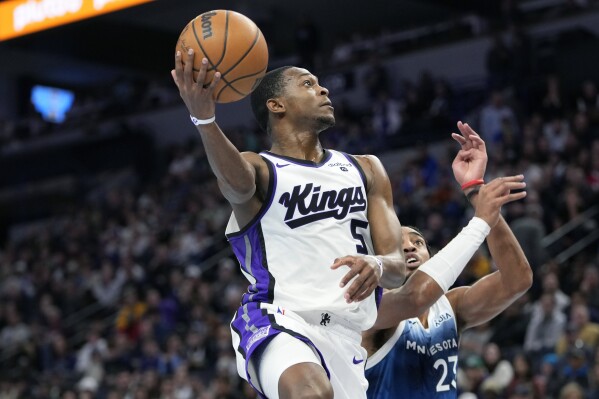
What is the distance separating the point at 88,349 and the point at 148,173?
900 cm

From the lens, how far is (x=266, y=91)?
5621 millimetres

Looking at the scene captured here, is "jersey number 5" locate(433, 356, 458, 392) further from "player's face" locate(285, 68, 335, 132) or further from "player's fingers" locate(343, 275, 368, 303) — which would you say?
"player's face" locate(285, 68, 335, 132)

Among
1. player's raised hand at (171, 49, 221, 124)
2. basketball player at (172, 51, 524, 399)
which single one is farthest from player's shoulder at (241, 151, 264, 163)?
player's raised hand at (171, 49, 221, 124)

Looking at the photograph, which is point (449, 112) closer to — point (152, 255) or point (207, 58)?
point (152, 255)

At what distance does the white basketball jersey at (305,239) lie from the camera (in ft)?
16.8

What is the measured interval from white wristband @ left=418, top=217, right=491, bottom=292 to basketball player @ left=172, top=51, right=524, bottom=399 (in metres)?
0.02

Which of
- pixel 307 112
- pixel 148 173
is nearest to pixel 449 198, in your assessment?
pixel 307 112

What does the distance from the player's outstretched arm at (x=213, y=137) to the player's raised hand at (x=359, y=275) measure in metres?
0.60

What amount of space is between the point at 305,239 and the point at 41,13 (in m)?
11.9

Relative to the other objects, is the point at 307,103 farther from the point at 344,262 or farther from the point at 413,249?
the point at 413,249

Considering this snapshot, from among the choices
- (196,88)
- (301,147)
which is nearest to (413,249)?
(301,147)

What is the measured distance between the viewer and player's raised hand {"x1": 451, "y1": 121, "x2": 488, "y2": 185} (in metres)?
5.75

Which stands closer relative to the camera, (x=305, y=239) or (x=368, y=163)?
(x=305, y=239)

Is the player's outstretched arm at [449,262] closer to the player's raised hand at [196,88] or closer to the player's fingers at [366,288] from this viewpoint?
the player's fingers at [366,288]
